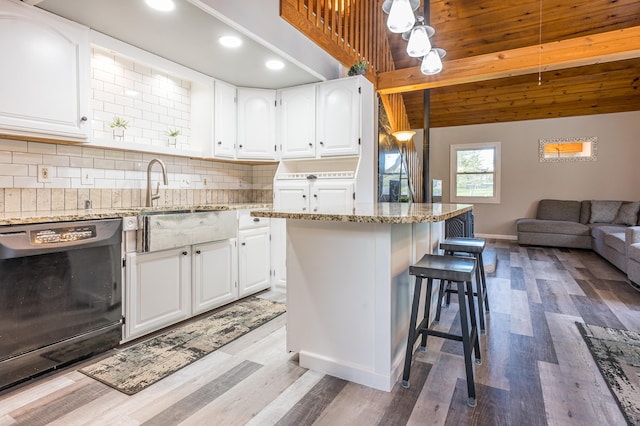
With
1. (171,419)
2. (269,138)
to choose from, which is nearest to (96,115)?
(269,138)

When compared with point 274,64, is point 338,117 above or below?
below

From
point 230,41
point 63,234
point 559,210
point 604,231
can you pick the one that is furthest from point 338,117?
point 559,210

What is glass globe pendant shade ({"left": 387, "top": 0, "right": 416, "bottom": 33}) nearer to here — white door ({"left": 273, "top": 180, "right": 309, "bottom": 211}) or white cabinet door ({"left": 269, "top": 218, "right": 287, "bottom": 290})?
white door ({"left": 273, "top": 180, "right": 309, "bottom": 211})

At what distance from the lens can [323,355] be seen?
6.47 ft

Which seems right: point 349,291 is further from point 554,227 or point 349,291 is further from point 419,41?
point 554,227

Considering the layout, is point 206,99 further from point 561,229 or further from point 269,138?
point 561,229

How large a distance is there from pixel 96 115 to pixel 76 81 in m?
0.42

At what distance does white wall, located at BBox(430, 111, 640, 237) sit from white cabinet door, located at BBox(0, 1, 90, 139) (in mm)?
7043

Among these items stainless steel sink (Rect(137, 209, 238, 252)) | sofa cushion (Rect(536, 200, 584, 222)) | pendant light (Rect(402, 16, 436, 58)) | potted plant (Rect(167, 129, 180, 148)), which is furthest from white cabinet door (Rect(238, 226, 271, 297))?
sofa cushion (Rect(536, 200, 584, 222))

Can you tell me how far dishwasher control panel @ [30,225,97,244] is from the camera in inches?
71.5

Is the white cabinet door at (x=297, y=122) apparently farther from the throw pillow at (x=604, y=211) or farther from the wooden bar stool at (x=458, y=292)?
the throw pillow at (x=604, y=211)

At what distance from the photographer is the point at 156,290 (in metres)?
2.44

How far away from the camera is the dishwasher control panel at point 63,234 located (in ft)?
5.96

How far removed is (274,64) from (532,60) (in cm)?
300
